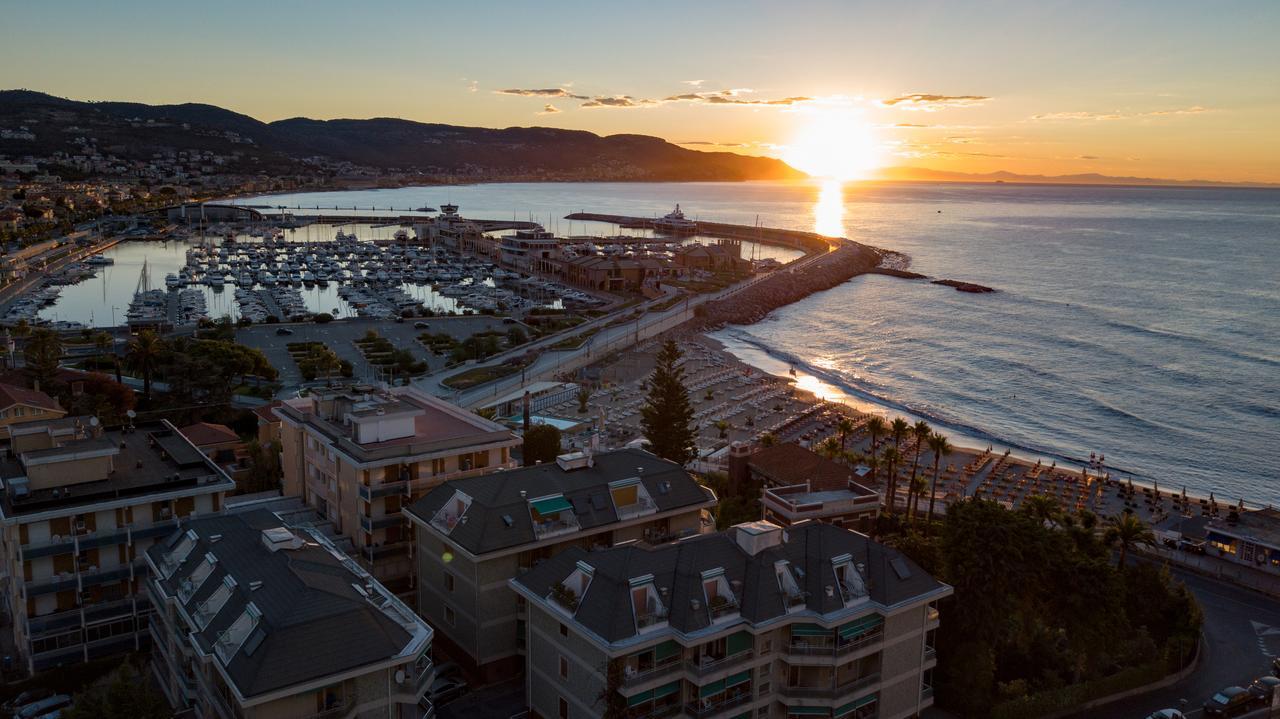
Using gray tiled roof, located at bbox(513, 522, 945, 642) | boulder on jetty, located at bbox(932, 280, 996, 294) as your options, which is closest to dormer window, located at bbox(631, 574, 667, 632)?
gray tiled roof, located at bbox(513, 522, 945, 642)

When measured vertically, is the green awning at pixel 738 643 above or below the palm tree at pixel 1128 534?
above

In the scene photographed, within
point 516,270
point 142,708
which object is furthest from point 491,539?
point 516,270

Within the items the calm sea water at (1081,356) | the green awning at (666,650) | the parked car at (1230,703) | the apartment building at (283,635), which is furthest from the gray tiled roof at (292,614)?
the calm sea water at (1081,356)

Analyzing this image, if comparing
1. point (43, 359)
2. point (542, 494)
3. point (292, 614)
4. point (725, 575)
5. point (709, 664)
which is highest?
point (292, 614)

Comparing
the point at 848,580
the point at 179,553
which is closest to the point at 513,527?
the point at 179,553

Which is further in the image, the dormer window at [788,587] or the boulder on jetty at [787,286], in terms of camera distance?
the boulder on jetty at [787,286]

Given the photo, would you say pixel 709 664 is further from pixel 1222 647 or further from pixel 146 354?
pixel 146 354

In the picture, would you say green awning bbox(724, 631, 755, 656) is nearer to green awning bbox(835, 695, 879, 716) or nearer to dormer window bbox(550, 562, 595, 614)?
green awning bbox(835, 695, 879, 716)

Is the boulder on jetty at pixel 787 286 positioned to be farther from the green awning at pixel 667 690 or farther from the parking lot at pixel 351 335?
the green awning at pixel 667 690
